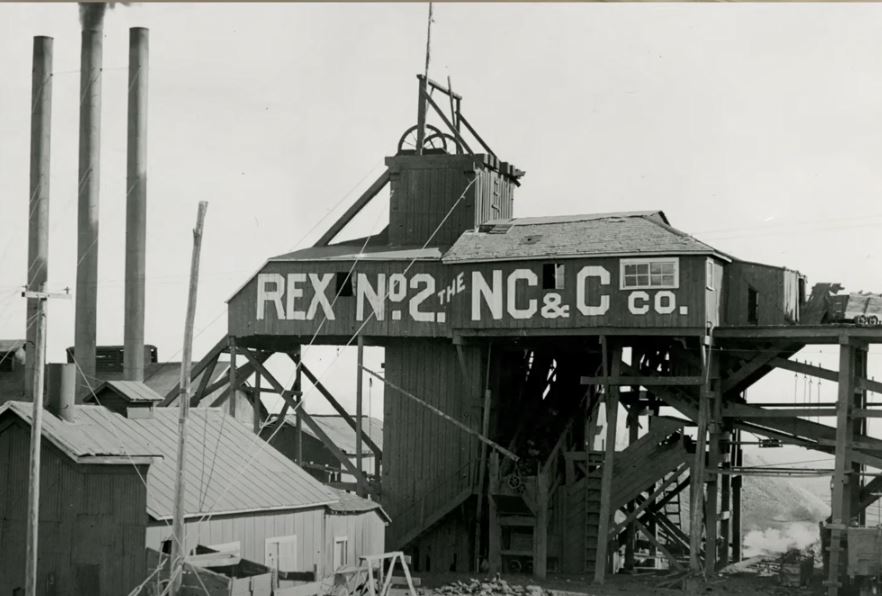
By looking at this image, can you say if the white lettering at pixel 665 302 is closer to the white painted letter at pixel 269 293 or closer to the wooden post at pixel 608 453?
the wooden post at pixel 608 453

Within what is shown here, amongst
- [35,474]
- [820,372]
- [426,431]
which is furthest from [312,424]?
[35,474]

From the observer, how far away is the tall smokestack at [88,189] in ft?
156

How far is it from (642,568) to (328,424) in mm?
26187

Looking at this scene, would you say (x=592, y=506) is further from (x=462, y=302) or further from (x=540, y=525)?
(x=462, y=302)

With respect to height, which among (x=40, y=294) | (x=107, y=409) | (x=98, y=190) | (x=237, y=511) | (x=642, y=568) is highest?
(x=98, y=190)

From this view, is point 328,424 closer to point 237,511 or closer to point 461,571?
point 461,571

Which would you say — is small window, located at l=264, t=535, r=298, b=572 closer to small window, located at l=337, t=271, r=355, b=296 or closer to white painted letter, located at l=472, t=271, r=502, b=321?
white painted letter, located at l=472, t=271, r=502, b=321

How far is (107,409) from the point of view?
1220 inches

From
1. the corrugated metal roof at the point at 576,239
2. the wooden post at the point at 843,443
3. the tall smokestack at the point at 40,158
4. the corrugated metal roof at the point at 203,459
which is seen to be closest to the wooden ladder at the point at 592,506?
the corrugated metal roof at the point at 576,239

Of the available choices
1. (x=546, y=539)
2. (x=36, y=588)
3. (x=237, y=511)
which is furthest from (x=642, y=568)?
(x=36, y=588)

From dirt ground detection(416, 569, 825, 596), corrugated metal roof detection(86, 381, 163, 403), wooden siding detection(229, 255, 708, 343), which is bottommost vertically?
dirt ground detection(416, 569, 825, 596)

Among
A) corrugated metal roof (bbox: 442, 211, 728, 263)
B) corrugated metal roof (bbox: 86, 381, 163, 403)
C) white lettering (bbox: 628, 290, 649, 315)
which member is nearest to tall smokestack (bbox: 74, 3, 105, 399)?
corrugated metal roof (bbox: 442, 211, 728, 263)

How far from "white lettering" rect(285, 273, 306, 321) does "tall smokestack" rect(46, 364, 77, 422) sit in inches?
616

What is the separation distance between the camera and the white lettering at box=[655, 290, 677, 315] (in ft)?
125
